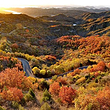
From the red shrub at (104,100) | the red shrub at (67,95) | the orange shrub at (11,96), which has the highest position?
the red shrub at (104,100)

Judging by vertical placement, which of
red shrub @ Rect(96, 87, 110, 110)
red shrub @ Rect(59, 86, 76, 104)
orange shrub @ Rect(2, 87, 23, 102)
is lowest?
red shrub @ Rect(59, 86, 76, 104)

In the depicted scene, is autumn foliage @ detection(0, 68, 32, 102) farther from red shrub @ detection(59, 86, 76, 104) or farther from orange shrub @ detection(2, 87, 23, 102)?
red shrub @ detection(59, 86, 76, 104)

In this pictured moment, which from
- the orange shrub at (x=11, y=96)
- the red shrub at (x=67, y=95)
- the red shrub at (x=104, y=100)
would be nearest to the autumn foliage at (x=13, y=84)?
the orange shrub at (x=11, y=96)

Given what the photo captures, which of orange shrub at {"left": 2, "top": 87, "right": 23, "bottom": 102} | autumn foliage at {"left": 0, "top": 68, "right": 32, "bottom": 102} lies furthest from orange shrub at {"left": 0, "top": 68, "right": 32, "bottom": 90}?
orange shrub at {"left": 2, "top": 87, "right": 23, "bottom": 102}

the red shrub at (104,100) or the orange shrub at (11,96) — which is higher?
the red shrub at (104,100)

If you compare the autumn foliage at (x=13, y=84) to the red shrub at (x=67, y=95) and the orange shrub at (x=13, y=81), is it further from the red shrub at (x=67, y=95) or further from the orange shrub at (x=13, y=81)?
the red shrub at (x=67, y=95)

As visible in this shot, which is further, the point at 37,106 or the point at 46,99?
the point at 46,99

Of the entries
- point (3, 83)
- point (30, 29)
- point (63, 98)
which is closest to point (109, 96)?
point (63, 98)

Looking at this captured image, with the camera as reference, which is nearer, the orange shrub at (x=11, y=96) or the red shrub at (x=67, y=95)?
the orange shrub at (x=11, y=96)

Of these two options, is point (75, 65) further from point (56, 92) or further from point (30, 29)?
point (30, 29)

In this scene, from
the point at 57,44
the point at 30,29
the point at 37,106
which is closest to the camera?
the point at 37,106

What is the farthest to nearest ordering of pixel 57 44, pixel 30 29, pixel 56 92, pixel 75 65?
pixel 30 29
pixel 57 44
pixel 75 65
pixel 56 92
